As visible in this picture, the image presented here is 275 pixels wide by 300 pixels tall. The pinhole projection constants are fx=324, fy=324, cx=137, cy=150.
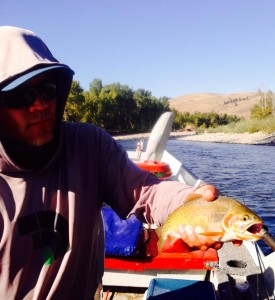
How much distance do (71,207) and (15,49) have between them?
72 centimetres

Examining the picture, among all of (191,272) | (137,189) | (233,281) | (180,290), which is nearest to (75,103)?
(191,272)

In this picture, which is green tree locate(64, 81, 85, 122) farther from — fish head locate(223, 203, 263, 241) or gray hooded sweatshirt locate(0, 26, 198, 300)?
fish head locate(223, 203, 263, 241)

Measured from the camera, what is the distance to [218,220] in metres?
1.49

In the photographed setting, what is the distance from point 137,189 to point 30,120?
0.61 meters

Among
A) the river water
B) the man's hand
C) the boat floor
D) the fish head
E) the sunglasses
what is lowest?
the river water

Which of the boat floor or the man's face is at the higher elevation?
the man's face

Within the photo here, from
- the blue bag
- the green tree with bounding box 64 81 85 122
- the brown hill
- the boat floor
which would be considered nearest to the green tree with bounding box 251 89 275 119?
the green tree with bounding box 64 81 85 122

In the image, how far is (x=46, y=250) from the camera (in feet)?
4.66

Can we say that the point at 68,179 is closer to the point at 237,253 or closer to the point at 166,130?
the point at 237,253

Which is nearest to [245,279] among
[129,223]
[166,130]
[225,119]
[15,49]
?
[129,223]

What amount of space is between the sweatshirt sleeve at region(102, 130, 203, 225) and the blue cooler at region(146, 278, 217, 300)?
1.84 meters

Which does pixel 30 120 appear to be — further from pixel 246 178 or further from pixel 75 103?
pixel 75 103

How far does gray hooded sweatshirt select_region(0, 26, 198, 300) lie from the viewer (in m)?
1.34

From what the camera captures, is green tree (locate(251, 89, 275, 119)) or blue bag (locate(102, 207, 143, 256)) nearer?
blue bag (locate(102, 207, 143, 256))
